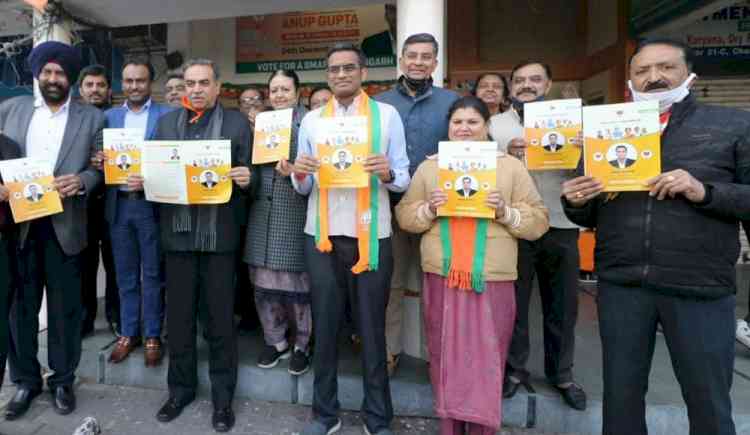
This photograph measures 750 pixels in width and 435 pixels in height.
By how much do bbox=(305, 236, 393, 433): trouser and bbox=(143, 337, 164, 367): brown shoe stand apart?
134cm

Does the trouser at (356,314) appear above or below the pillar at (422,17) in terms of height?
below

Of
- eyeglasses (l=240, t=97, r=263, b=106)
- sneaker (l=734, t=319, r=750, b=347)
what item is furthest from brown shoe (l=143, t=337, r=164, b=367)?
sneaker (l=734, t=319, r=750, b=347)

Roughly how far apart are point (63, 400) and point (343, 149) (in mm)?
2478

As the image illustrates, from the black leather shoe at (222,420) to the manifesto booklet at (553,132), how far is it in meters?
2.31

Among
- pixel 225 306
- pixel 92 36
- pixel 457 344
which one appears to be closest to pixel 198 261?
pixel 225 306

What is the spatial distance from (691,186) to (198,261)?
257cm

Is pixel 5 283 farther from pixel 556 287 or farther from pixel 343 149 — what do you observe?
pixel 556 287

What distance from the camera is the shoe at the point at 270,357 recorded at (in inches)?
136

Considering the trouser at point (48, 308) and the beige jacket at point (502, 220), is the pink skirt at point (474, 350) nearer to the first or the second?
the beige jacket at point (502, 220)

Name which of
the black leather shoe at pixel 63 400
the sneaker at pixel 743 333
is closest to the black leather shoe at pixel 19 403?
the black leather shoe at pixel 63 400

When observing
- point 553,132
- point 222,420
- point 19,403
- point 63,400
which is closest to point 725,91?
point 553,132

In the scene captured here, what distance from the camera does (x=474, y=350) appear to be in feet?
8.40

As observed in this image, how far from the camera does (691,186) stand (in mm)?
1883

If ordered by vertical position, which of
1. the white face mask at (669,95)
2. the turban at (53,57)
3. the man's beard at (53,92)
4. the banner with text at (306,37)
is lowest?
the white face mask at (669,95)
